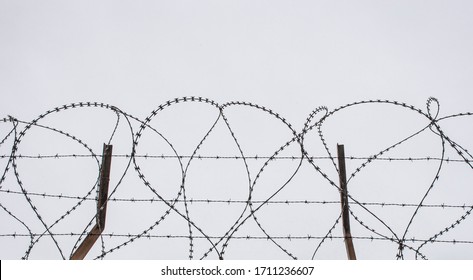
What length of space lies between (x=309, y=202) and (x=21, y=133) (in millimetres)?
3001

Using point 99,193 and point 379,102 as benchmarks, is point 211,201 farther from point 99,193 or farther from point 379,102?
point 379,102

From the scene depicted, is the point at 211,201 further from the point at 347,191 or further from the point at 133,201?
the point at 347,191

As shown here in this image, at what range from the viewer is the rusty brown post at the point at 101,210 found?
592 centimetres

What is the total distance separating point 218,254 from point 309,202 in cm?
113

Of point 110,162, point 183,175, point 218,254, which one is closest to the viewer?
point 218,254

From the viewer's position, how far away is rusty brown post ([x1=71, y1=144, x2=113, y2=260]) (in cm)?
592

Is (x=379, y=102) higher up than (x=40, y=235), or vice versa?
(x=379, y=102)

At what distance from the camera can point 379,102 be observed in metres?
5.91

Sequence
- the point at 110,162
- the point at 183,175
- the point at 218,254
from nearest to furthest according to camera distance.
Answer: the point at 218,254
the point at 183,175
the point at 110,162

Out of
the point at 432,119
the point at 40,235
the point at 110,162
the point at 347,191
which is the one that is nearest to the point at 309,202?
the point at 347,191

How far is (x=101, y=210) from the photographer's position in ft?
A: 20.3
